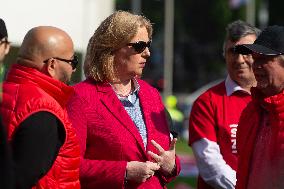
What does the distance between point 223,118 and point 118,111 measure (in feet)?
3.53

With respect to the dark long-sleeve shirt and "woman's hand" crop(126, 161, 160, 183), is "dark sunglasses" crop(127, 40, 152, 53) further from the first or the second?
the dark long-sleeve shirt

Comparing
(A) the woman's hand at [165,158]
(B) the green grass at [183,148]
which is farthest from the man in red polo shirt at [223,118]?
(B) the green grass at [183,148]

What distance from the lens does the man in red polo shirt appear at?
6293 millimetres

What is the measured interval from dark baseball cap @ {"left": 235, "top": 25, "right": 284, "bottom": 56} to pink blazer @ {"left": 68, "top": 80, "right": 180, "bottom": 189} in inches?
32.3

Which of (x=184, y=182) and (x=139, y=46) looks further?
(x=184, y=182)

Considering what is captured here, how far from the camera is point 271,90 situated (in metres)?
5.21

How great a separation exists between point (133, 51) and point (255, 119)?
0.88 meters

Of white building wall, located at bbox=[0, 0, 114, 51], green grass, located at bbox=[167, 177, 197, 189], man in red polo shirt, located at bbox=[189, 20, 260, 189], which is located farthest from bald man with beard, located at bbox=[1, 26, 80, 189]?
green grass, located at bbox=[167, 177, 197, 189]

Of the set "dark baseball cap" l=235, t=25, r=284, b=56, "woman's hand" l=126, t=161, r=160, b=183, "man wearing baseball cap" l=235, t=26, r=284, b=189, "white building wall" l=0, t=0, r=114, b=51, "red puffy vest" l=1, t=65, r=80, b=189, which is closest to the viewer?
"red puffy vest" l=1, t=65, r=80, b=189

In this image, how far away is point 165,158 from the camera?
18.1 feet

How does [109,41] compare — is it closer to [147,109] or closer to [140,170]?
[147,109]

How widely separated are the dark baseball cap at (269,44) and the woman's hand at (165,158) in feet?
2.46

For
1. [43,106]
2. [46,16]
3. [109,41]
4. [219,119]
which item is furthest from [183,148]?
[43,106]

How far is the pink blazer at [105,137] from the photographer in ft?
17.7
